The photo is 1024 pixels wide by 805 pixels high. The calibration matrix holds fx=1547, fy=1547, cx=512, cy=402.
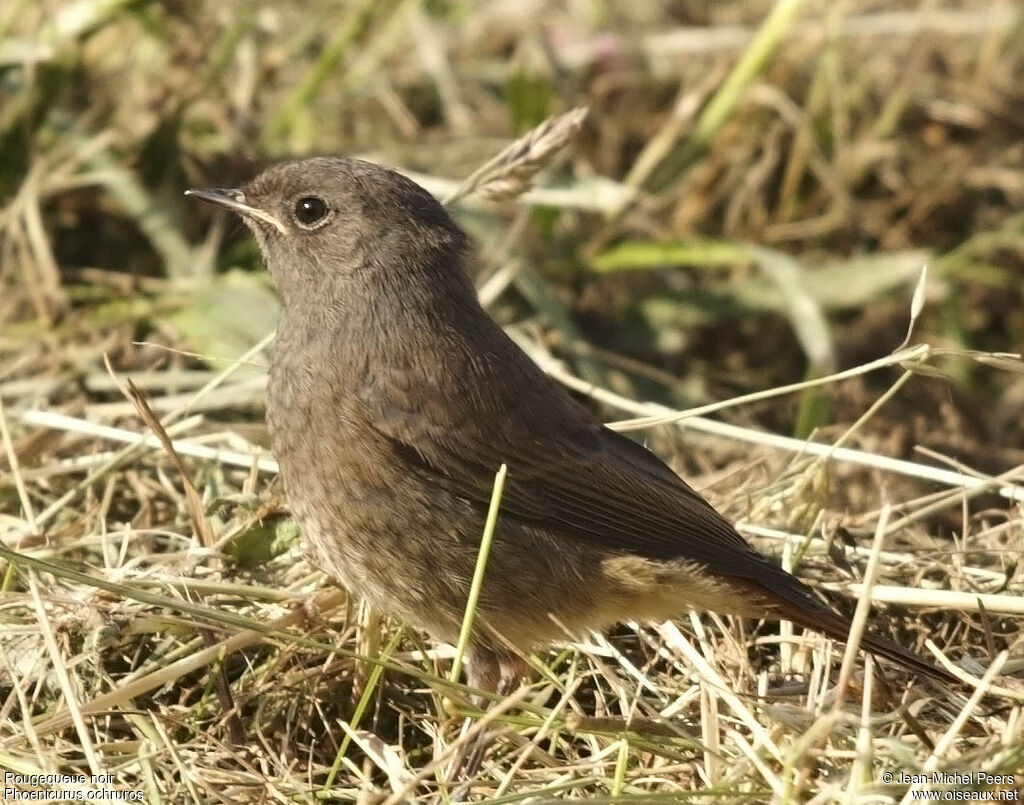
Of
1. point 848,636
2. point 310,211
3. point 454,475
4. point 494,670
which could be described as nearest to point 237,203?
point 310,211

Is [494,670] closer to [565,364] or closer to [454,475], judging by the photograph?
[454,475]

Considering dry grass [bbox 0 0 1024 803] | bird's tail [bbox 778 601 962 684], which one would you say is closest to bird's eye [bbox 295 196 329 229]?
dry grass [bbox 0 0 1024 803]

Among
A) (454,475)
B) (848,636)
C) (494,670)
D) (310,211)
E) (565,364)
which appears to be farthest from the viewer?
(565,364)

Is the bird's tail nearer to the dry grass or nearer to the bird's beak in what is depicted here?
the dry grass

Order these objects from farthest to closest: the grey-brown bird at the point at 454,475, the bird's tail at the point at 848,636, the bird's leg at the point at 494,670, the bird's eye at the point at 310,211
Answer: the bird's eye at the point at 310,211 → the bird's leg at the point at 494,670 → the grey-brown bird at the point at 454,475 → the bird's tail at the point at 848,636

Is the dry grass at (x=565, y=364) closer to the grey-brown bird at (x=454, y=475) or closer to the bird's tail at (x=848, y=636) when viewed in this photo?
the bird's tail at (x=848, y=636)

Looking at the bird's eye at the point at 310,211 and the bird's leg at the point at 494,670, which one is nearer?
the bird's leg at the point at 494,670

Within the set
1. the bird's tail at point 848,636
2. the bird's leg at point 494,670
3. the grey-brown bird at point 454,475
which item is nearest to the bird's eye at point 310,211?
the grey-brown bird at point 454,475
